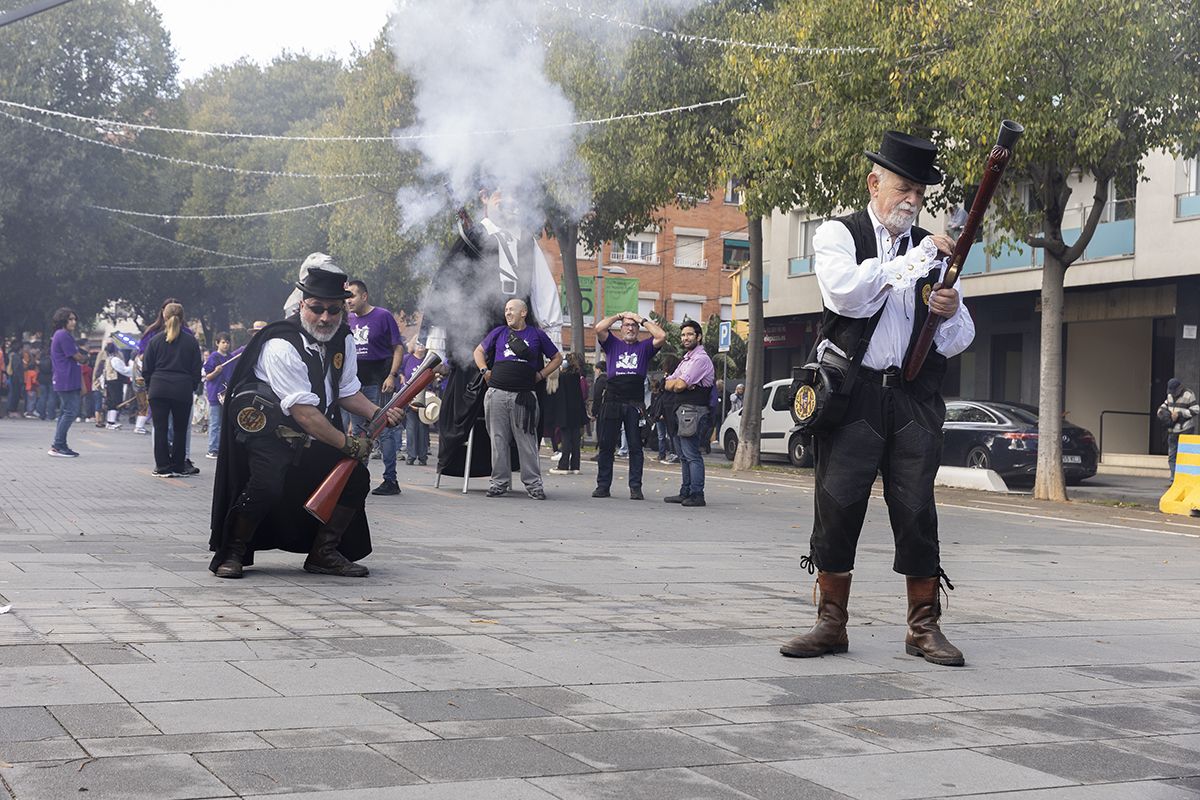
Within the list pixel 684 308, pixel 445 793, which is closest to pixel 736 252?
pixel 684 308

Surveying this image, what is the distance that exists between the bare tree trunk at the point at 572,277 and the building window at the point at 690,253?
28.6m

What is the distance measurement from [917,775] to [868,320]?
7.44ft

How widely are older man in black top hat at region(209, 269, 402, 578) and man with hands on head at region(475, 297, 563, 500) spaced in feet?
18.9

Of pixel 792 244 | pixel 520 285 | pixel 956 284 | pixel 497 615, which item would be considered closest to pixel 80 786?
pixel 497 615

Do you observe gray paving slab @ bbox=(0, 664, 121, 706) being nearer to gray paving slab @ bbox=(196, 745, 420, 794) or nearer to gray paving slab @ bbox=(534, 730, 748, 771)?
gray paving slab @ bbox=(196, 745, 420, 794)

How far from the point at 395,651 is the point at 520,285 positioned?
864cm

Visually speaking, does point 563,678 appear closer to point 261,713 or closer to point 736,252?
point 261,713

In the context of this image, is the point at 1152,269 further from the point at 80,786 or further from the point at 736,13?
the point at 80,786

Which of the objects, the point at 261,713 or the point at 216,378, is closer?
the point at 261,713

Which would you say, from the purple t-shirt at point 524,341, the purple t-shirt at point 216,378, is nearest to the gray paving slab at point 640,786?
the purple t-shirt at point 524,341

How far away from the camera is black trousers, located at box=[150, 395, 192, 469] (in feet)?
51.2

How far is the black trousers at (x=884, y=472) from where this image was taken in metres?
5.88

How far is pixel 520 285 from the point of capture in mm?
14016

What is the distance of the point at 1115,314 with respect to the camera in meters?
30.8
